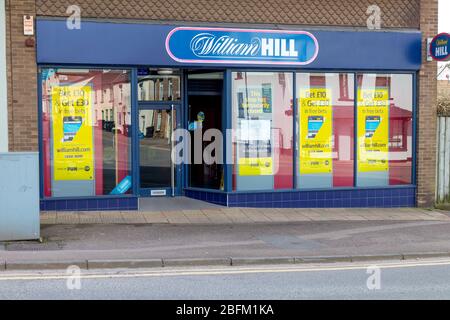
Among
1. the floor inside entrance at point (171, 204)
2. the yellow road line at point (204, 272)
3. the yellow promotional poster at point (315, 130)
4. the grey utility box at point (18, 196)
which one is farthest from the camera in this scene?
the yellow promotional poster at point (315, 130)

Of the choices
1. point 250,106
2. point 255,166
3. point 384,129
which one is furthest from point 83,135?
point 384,129

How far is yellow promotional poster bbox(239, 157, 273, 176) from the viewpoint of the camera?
13.9m

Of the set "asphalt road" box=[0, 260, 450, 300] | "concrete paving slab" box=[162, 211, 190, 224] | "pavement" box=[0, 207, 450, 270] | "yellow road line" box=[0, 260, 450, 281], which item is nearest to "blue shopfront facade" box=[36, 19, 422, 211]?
"pavement" box=[0, 207, 450, 270]

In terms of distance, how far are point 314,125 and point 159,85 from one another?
3.55 metres

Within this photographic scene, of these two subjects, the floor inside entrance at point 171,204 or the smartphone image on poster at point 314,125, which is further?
the smartphone image on poster at point 314,125

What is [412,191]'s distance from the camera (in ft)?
49.1

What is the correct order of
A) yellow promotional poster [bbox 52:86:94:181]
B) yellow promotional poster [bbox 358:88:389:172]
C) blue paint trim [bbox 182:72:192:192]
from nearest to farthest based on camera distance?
1. yellow promotional poster [bbox 52:86:94:181]
2. blue paint trim [bbox 182:72:192:192]
3. yellow promotional poster [bbox 358:88:389:172]

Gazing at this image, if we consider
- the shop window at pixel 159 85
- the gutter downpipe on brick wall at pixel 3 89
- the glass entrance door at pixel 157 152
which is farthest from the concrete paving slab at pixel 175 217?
the gutter downpipe on brick wall at pixel 3 89

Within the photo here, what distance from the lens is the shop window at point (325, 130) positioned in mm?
14203

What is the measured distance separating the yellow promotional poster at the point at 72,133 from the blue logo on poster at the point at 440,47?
7.57m

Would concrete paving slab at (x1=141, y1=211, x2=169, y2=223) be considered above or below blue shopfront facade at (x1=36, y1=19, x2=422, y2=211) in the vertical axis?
below

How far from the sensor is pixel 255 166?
550 inches

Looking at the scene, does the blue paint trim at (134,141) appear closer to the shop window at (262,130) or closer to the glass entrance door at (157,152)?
the glass entrance door at (157,152)

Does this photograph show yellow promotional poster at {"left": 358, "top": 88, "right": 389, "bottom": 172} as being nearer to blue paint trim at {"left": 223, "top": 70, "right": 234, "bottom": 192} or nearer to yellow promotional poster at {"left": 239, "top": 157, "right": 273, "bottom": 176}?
yellow promotional poster at {"left": 239, "top": 157, "right": 273, "bottom": 176}
